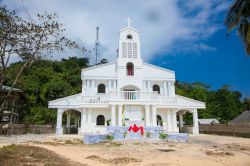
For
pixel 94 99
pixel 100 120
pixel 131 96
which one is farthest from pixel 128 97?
pixel 100 120

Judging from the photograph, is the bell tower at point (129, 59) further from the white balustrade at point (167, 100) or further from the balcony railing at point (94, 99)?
the white balustrade at point (167, 100)

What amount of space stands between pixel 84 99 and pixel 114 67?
18.0 feet

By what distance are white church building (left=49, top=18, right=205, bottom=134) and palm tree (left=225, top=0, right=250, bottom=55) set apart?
511 inches

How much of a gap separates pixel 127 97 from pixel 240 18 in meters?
14.2

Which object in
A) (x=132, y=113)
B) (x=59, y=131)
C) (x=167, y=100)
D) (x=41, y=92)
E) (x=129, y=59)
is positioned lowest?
(x=59, y=131)

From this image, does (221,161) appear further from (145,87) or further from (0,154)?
(145,87)

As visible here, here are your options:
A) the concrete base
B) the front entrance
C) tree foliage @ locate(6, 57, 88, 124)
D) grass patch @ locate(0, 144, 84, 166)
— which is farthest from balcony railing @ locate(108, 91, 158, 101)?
tree foliage @ locate(6, 57, 88, 124)

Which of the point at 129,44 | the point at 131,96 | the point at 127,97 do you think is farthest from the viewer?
the point at 129,44

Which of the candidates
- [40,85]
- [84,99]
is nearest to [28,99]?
[40,85]

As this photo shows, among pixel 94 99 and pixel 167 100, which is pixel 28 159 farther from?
pixel 167 100

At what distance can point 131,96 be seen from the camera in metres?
24.7

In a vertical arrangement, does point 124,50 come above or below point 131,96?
above

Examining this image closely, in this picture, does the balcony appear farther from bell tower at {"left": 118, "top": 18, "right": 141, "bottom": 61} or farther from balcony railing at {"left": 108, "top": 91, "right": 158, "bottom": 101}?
bell tower at {"left": 118, "top": 18, "right": 141, "bottom": 61}

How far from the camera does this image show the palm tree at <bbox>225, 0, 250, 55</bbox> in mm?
12486
